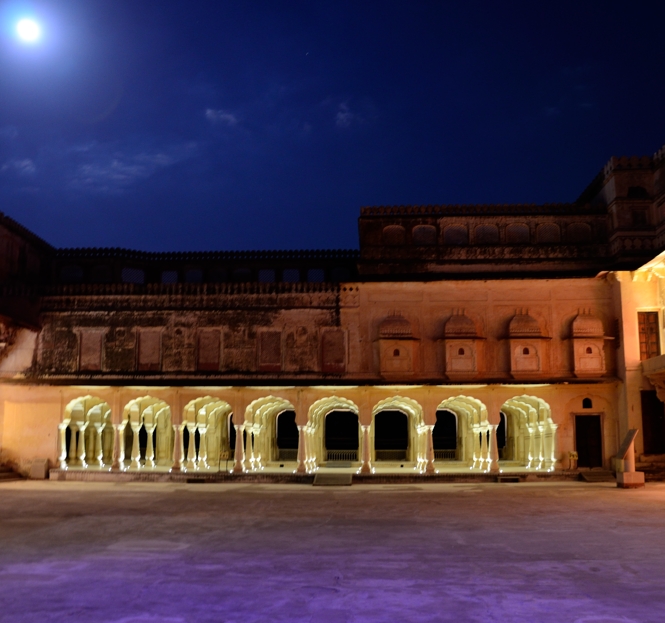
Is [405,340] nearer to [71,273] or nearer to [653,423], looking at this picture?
[653,423]

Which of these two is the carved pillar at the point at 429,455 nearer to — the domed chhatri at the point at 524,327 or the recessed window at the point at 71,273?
the domed chhatri at the point at 524,327

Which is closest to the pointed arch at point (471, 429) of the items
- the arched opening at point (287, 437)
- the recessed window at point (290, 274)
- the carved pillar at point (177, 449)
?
the arched opening at point (287, 437)

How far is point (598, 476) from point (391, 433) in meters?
13.7

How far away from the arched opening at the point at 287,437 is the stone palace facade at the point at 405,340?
5954 mm

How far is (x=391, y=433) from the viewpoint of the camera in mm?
36562

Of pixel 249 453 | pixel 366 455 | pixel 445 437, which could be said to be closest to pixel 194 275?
pixel 249 453

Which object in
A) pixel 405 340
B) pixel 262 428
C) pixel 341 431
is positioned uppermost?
pixel 405 340

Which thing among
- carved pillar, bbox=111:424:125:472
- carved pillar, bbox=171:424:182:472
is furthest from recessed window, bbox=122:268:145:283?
carved pillar, bbox=171:424:182:472

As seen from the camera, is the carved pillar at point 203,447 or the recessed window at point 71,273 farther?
the recessed window at point 71,273

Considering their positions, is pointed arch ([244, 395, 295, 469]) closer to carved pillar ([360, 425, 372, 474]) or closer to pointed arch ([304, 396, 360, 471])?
pointed arch ([304, 396, 360, 471])

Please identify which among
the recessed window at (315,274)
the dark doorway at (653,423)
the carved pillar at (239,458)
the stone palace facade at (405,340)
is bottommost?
the carved pillar at (239,458)

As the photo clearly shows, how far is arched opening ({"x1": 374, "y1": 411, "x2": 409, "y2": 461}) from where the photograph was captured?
35.8 m

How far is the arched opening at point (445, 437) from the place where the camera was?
35.1 metres

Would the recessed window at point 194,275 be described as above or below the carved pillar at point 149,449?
above
